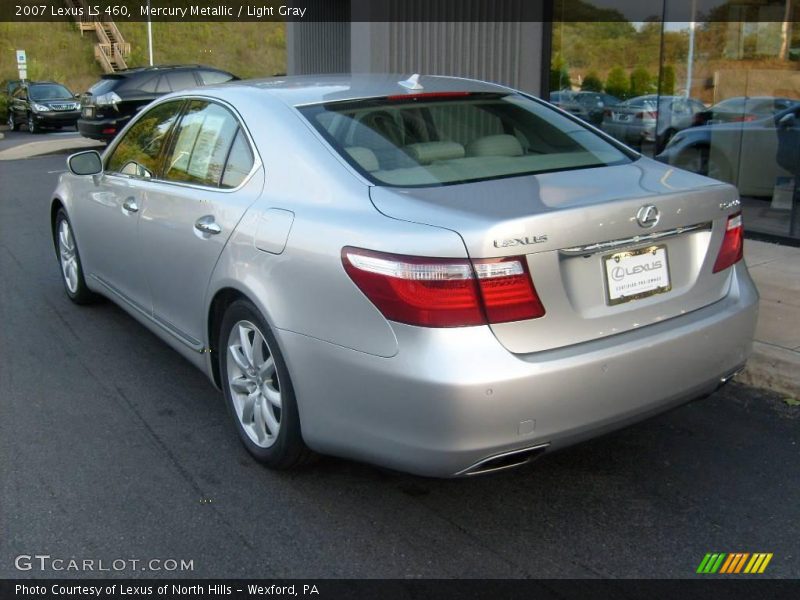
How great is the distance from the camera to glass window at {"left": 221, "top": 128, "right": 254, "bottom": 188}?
386 centimetres

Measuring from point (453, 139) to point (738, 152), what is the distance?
628 centimetres

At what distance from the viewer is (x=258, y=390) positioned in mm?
3688

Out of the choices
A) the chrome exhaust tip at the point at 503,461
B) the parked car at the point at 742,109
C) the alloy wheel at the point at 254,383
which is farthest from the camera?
the parked car at the point at 742,109

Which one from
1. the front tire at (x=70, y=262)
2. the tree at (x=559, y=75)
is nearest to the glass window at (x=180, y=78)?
the tree at (x=559, y=75)

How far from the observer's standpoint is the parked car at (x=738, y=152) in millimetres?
8711

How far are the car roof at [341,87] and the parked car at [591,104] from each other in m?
6.01

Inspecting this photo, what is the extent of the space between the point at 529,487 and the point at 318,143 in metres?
1.65

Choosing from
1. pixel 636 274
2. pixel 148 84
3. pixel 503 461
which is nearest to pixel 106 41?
pixel 148 84

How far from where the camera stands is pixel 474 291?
2.85m

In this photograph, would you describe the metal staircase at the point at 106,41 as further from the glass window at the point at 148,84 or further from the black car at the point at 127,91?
the glass window at the point at 148,84


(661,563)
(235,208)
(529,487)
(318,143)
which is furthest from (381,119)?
(661,563)

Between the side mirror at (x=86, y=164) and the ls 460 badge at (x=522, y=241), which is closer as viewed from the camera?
the ls 460 badge at (x=522, y=241)

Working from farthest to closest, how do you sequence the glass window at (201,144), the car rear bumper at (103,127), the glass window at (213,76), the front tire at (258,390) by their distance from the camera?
the glass window at (213,76), the car rear bumper at (103,127), the glass window at (201,144), the front tire at (258,390)

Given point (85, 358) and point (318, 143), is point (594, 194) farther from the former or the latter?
point (85, 358)
